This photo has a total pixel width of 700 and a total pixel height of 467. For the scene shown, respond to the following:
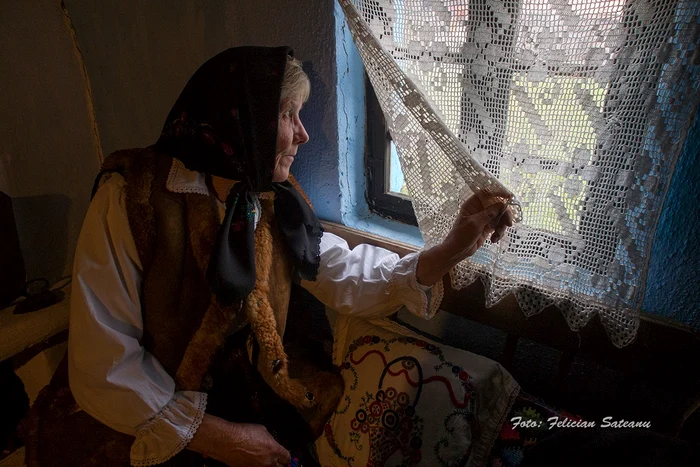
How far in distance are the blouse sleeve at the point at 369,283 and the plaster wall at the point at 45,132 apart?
160cm

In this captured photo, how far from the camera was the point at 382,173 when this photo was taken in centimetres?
135

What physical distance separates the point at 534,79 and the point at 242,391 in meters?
1.18

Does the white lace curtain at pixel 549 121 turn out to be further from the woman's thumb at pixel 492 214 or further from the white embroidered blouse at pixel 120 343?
the white embroidered blouse at pixel 120 343

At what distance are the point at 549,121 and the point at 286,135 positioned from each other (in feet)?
2.04

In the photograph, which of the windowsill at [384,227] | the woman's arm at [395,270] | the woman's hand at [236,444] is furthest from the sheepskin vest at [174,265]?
the windowsill at [384,227]

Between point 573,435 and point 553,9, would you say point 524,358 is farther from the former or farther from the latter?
point 553,9

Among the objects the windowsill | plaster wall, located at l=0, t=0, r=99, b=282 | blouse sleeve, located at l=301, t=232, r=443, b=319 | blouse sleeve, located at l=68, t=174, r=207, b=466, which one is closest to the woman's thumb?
blouse sleeve, located at l=301, t=232, r=443, b=319

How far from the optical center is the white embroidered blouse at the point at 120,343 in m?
0.97

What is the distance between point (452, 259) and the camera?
3.17 feet

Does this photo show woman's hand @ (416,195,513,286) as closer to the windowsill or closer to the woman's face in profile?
the windowsill

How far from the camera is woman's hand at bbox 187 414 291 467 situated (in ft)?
3.45

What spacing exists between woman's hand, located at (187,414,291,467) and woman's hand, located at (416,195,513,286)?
696 millimetres

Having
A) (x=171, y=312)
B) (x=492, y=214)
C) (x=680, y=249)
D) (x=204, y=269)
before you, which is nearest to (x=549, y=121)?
(x=492, y=214)

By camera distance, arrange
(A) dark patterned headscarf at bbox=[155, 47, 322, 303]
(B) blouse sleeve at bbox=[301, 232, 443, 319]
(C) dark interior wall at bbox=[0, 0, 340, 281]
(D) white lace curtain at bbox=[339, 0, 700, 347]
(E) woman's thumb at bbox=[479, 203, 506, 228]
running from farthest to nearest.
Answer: (C) dark interior wall at bbox=[0, 0, 340, 281]
(B) blouse sleeve at bbox=[301, 232, 443, 319]
(A) dark patterned headscarf at bbox=[155, 47, 322, 303]
(E) woman's thumb at bbox=[479, 203, 506, 228]
(D) white lace curtain at bbox=[339, 0, 700, 347]
